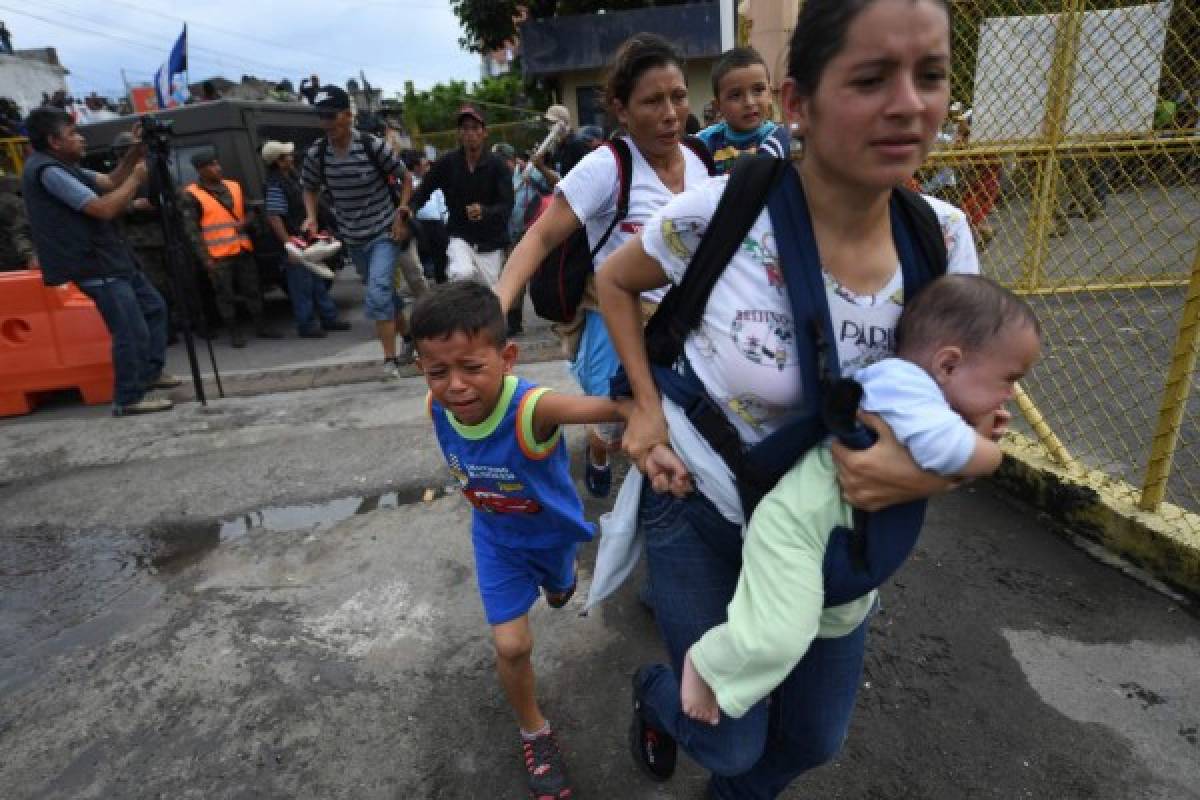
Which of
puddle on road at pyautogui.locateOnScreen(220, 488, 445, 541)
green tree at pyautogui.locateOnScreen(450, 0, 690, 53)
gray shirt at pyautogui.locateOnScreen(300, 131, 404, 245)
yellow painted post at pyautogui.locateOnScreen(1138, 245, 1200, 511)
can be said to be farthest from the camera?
green tree at pyautogui.locateOnScreen(450, 0, 690, 53)

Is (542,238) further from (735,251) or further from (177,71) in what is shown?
(177,71)

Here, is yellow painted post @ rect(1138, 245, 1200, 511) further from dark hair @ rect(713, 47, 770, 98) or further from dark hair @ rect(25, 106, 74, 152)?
dark hair @ rect(25, 106, 74, 152)

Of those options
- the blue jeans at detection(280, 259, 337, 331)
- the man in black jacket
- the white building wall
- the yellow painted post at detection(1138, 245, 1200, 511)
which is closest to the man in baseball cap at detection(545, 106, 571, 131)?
the man in black jacket

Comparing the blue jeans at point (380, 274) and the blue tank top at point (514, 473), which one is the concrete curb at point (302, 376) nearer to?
the blue jeans at point (380, 274)

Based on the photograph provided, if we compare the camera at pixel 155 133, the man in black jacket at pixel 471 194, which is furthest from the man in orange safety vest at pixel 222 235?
the man in black jacket at pixel 471 194

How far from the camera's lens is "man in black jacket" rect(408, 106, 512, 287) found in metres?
6.08

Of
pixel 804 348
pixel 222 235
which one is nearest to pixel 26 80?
pixel 222 235

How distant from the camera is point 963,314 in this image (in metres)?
1.22

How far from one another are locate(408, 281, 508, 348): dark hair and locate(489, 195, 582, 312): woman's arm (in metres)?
0.33

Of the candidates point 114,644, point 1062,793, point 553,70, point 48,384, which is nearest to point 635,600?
point 1062,793

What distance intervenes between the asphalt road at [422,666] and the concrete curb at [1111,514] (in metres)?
0.11

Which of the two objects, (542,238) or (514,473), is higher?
(542,238)

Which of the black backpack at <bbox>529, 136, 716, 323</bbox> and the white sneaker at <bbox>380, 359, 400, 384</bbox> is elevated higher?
the black backpack at <bbox>529, 136, 716, 323</bbox>

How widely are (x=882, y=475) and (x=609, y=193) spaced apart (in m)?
1.53
